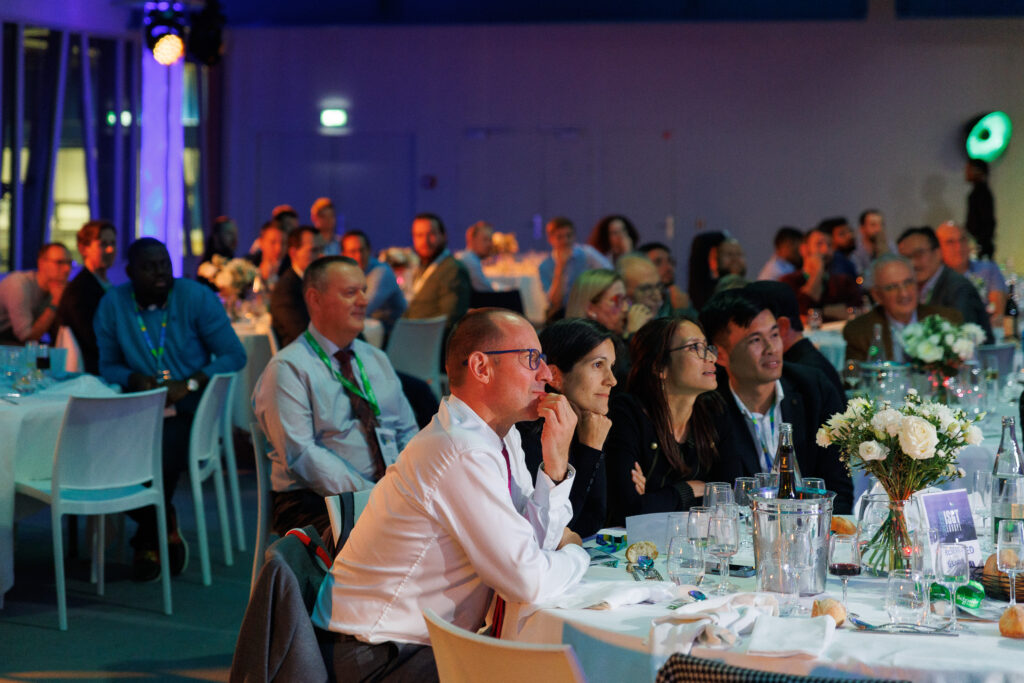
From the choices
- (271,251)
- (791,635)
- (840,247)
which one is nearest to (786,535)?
(791,635)

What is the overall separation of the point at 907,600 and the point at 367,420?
260 centimetres

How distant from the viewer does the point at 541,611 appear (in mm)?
2504

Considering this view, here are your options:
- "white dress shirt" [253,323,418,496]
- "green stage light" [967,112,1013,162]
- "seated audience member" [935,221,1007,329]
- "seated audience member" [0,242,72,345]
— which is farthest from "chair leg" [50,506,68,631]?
"green stage light" [967,112,1013,162]

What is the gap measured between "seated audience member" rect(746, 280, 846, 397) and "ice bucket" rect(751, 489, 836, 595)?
2.41m

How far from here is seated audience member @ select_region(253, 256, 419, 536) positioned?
175 inches

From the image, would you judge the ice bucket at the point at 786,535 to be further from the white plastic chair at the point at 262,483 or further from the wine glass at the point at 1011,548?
the white plastic chair at the point at 262,483

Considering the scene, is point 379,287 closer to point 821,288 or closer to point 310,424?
point 821,288

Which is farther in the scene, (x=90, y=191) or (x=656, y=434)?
(x=90, y=191)

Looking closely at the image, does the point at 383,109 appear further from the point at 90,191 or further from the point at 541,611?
the point at 541,611

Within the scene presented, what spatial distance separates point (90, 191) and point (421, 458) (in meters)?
11.2

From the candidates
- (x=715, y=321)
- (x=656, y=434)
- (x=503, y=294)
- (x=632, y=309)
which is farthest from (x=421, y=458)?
(x=503, y=294)

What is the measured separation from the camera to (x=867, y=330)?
6.42m

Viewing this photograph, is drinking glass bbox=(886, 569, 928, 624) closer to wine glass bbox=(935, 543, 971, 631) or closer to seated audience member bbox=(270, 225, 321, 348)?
wine glass bbox=(935, 543, 971, 631)

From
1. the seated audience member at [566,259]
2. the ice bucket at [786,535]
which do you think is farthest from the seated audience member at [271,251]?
the ice bucket at [786,535]
